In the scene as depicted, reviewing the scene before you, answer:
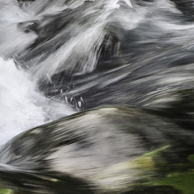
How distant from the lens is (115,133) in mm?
2471

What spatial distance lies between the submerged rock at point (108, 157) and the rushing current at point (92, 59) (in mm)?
653

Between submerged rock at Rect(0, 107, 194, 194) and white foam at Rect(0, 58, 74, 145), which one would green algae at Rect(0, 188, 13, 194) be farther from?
white foam at Rect(0, 58, 74, 145)

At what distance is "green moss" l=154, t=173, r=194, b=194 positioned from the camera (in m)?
1.95

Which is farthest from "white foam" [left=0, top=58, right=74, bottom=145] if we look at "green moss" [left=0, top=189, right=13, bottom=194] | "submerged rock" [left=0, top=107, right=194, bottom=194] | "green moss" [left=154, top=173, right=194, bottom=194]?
"green moss" [left=154, top=173, right=194, bottom=194]

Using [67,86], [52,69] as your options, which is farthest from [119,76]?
[52,69]

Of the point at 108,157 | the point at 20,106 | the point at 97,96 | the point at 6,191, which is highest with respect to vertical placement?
the point at 6,191

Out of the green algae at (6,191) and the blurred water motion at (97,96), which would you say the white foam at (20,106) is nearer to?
the blurred water motion at (97,96)

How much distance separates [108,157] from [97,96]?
2.35 m

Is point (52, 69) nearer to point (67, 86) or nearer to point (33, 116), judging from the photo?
point (67, 86)

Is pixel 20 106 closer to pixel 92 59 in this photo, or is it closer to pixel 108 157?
pixel 92 59

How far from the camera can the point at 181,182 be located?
79.0 inches

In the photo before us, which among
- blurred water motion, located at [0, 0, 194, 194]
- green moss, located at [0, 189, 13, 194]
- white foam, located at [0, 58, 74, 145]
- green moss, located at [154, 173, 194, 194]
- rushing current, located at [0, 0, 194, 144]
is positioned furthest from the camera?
rushing current, located at [0, 0, 194, 144]

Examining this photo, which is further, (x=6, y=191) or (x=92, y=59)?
(x=92, y=59)

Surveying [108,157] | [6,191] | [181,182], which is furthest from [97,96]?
[6,191]
